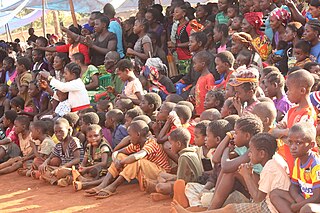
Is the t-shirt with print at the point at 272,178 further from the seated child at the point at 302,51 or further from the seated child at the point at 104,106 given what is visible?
the seated child at the point at 104,106

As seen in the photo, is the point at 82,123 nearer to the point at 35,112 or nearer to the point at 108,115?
the point at 108,115

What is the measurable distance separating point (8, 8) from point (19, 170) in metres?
5.57

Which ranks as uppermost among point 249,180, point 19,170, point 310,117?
point 310,117

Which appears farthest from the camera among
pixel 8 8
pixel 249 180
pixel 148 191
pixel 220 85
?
pixel 8 8

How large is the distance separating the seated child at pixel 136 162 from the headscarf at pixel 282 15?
2675 millimetres

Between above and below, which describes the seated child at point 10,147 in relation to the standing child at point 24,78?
below

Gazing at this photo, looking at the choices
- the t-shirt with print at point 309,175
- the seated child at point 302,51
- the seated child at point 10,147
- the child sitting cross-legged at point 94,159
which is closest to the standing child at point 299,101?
the t-shirt with print at point 309,175

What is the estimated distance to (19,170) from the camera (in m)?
8.67

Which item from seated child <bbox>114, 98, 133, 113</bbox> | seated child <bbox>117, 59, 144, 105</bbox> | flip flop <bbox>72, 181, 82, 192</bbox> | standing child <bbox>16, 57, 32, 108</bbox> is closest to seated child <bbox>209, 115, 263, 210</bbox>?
flip flop <bbox>72, 181, 82, 192</bbox>

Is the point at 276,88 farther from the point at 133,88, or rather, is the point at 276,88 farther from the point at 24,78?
the point at 24,78

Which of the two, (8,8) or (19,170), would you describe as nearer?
(19,170)

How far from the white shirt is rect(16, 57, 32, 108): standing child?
1709 mm

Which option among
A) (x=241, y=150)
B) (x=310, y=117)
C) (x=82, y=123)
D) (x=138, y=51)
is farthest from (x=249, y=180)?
(x=138, y=51)

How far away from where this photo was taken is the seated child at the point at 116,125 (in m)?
7.80
